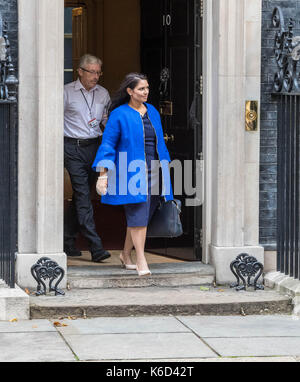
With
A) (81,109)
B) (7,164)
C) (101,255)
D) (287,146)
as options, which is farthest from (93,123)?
(287,146)

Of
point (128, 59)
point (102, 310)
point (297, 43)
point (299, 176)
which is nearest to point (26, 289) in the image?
point (102, 310)

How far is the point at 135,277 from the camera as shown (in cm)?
848

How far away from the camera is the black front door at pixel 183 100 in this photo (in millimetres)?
9078

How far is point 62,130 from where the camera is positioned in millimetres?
8289

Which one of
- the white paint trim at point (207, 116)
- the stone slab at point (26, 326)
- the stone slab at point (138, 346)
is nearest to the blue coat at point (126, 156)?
the white paint trim at point (207, 116)

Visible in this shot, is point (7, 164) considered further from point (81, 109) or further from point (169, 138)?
point (169, 138)

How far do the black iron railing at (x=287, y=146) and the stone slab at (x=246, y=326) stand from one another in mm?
843

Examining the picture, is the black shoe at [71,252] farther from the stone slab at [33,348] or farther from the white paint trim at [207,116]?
the stone slab at [33,348]

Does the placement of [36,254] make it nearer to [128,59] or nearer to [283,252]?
[283,252]

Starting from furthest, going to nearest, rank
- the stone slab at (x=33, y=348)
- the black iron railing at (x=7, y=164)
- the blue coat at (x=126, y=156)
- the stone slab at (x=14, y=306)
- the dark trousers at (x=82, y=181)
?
the dark trousers at (x=82, y=181), the blue coat at (x=126, y=156), the black iron railing at (x=7, y=164), the stone slab at (x=14, y=306), the stone slab at (x=33, y=348)

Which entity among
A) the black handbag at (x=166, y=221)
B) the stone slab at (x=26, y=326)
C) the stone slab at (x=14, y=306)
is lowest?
the stone slab at (x=26, y=326)

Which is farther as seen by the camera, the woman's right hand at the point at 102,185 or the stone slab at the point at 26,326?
the woman's right hand at the point at 102,185

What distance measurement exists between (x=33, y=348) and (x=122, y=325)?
3.43 feet

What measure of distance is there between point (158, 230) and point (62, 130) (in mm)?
1254
